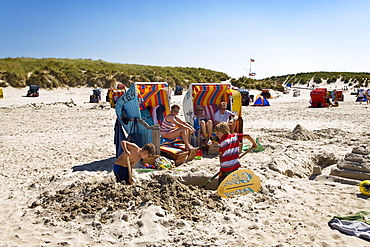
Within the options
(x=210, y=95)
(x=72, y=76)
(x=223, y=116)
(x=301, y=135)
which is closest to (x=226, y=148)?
(x=223, y=116)

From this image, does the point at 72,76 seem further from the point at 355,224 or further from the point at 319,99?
the point at 355,224

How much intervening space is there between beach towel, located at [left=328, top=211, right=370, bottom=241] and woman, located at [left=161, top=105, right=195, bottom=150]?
312cm

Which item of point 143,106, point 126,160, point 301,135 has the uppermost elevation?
point 143,106

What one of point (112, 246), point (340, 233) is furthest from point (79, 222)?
point (340, 233)

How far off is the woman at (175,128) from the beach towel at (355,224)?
10.2 ft

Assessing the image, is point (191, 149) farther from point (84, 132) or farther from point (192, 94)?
point (84, 132)

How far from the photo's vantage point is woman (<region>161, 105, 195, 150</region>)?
20.7 feet

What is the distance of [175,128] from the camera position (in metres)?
6.76

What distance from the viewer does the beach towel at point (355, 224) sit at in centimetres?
323

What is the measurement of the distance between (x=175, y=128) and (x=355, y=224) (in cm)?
405

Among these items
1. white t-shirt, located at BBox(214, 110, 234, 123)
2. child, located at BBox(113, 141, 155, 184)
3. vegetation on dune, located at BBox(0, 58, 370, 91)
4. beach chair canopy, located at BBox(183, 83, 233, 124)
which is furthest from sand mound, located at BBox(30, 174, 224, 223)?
vegetation on dune, located at BBox(0, 58, 370, 91)

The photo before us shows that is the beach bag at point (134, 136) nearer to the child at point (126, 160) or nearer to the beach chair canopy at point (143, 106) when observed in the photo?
the beach chair canopy at point (143, 106)

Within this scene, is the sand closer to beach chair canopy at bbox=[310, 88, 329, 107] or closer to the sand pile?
the sand pile

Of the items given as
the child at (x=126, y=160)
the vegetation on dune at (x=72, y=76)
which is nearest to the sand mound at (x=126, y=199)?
the child at (x=126, y=160)
